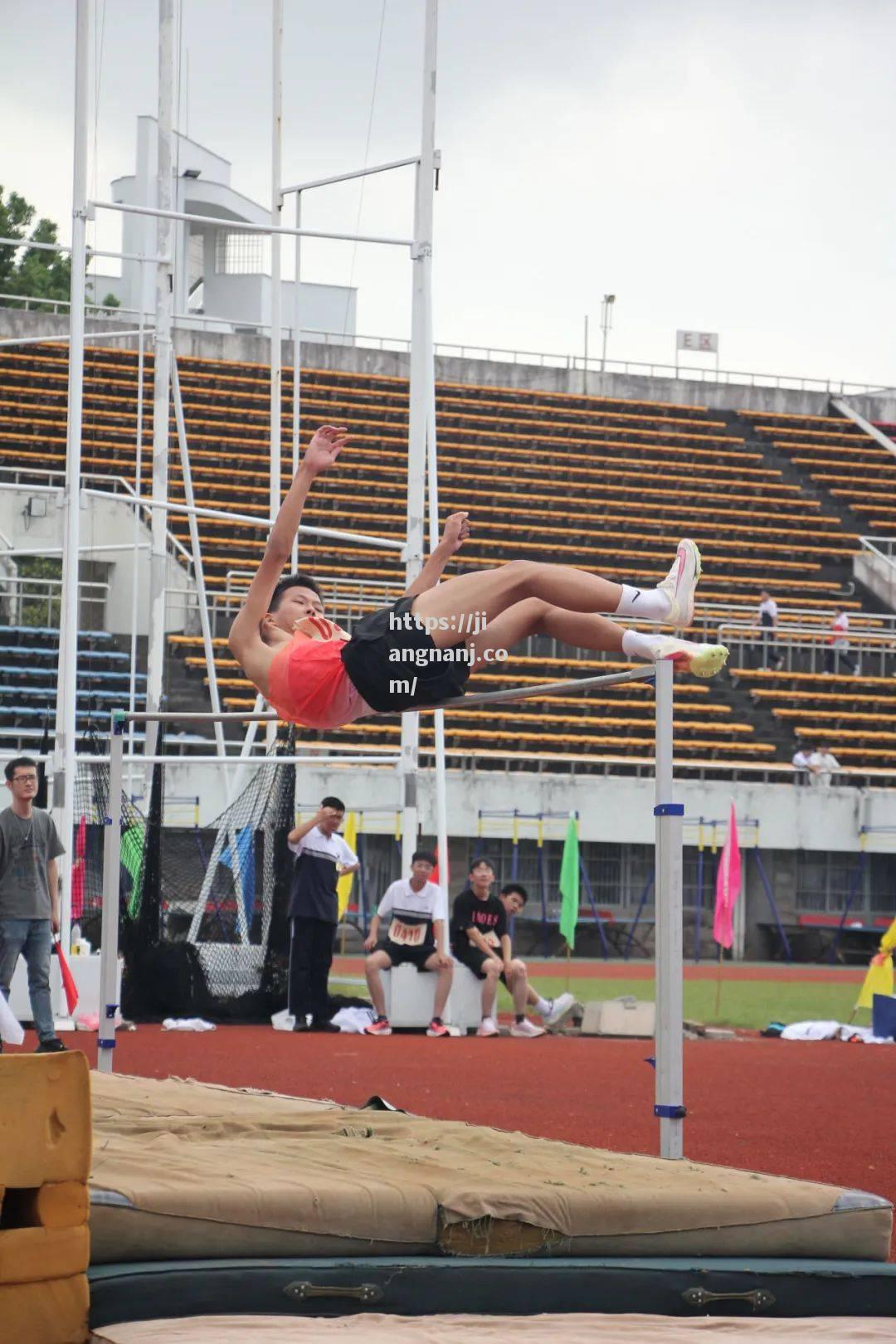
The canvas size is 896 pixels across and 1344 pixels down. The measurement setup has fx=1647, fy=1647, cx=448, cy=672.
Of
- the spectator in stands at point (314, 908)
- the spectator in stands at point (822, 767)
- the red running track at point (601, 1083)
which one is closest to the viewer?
the red running track at point (601, 1083)

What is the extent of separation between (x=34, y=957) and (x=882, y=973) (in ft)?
21.4

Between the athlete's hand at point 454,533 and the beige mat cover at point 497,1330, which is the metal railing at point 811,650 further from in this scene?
the beige mat cover at point 497,1330

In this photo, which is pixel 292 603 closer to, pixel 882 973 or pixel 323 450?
pixel 323 450

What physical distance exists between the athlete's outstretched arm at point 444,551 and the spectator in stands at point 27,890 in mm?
3463

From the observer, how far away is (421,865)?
1095 centimetres

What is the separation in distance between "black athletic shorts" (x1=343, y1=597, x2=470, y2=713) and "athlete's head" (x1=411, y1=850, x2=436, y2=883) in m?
6.00

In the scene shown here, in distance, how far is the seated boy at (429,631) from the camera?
16.1 ft

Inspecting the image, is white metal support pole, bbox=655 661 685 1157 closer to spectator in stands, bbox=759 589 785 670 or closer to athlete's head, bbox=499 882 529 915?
athlete's head, bbox=499 882 529 915

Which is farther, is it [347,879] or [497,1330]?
[347,879]

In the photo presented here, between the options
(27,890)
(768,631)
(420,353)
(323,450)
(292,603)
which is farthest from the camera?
(768,631)

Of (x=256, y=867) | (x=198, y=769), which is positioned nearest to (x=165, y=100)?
(x=256, y=867)

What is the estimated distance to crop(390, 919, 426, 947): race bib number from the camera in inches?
444

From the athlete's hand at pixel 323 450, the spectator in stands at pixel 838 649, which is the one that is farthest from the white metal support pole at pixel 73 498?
→ the spectator in stands at pixel 838 649

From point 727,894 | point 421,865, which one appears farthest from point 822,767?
point 421,865
